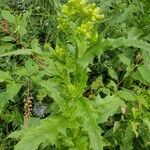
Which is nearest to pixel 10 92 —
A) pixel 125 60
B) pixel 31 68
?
pixel 31 68

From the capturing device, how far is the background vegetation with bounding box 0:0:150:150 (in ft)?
8.45

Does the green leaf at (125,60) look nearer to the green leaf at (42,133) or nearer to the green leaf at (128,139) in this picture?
the green leaf at (128,139)

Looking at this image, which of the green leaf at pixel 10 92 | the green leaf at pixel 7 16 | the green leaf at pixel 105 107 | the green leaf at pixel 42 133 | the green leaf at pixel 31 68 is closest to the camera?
the green leaf at pixel 42 133

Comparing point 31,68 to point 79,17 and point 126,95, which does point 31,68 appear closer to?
point 126,95

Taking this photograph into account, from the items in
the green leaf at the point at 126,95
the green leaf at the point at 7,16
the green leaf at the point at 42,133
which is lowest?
the green leaf at the point at 42,133

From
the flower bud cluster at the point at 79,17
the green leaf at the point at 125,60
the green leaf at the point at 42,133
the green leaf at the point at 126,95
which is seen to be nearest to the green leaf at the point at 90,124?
the green leaf at the point at 42,133

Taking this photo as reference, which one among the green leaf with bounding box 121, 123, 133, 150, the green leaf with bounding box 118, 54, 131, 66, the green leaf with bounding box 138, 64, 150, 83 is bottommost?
the green leaf with bounding box 121, 123, 133, 150

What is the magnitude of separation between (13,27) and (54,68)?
1130 millimetres

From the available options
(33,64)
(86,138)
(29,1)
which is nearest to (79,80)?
(86,138)

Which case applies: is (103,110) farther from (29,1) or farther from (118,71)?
Answer: (29,1)

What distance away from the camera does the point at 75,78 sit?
2713 mm

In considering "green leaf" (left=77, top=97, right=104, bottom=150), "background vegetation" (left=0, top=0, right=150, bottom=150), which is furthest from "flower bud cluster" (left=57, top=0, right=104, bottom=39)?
"green leaf" (left=77, top=97, right=104, bottom=150)

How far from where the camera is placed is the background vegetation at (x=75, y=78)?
2574 mm

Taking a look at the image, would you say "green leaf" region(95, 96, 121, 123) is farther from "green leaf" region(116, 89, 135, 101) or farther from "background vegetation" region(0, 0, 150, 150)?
"green leaf" region(116, 89, 135, 101)
